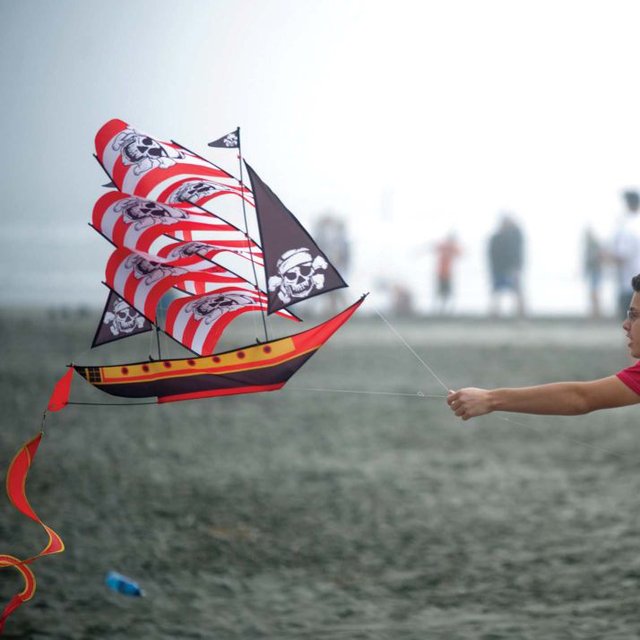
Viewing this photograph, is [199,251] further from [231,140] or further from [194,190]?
[231,140]

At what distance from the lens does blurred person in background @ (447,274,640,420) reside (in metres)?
4.84

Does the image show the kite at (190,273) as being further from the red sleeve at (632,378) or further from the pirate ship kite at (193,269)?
the red sleeve at (632,378)

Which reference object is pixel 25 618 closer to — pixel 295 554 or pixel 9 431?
pixel 295 554

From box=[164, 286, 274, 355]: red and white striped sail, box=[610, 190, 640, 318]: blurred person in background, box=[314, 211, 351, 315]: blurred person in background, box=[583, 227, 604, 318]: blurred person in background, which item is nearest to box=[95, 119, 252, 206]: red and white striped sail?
box=[164, 286, 274, 355]: red and white striped sail

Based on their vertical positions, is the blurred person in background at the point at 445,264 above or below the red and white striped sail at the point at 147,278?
above

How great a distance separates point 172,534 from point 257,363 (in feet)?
25.4

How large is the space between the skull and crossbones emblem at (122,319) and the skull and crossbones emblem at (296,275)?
0.71 metres

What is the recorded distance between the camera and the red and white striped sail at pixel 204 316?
Answer: 17.7 feet

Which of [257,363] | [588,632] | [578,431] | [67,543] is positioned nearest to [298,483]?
[67,543]

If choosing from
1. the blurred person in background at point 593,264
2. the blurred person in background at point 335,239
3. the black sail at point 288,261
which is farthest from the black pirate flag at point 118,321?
the blurred person in background at point 593,264

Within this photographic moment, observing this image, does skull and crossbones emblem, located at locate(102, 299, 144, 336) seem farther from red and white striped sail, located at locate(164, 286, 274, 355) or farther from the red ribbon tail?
the red ribbon tail

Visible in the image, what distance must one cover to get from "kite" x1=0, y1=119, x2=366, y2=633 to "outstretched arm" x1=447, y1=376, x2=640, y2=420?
25.6 inches

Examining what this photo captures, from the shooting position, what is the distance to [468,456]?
1641 cm

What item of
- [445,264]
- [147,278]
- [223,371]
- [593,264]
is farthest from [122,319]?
[445,264]
